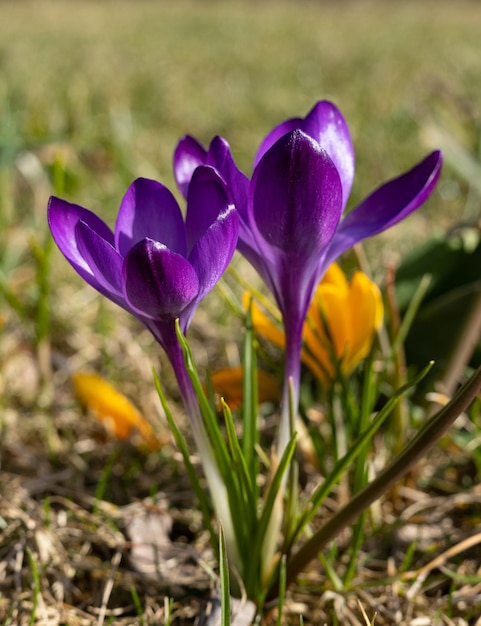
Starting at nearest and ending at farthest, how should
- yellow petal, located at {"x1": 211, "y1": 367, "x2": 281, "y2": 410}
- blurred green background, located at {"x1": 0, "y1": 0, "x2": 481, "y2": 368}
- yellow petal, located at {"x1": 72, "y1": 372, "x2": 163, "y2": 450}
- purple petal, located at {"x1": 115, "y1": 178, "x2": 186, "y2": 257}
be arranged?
1. purple petal, located at {"x1": 115, "y1": 178, "x2": 186, "y2": 257}
2. yellow petal, located at {"x1": 211, "y1": 367, "x2": 281, "y2": 410}
3. yellow petal, located at {"x1": 72, "y1": 372, "x2": 163, "y2": 450}
4. blurred green background, located at {"x1": 0, "y1": 0, "x2": 481, "y2": 368}

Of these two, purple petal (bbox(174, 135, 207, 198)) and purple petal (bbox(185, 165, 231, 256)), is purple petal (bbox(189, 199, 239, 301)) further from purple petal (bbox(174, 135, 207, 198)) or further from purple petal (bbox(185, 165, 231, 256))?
purple petal (bbox(174, 135, 207, 198))

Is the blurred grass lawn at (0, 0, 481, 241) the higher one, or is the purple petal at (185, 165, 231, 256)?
the blurred grass lawn at (0, 0, 481, 241)

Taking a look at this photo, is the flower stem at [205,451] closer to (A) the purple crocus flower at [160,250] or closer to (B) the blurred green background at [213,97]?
(A) the purple crocus flower at [160,250]

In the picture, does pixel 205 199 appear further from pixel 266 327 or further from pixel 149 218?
pixel 266 327

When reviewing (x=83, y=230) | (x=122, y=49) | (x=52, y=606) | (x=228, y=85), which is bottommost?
(x=52, y=606)

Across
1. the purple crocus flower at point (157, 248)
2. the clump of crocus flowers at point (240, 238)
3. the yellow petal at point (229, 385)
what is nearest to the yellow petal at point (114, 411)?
the yellow petal at point (229, 385)

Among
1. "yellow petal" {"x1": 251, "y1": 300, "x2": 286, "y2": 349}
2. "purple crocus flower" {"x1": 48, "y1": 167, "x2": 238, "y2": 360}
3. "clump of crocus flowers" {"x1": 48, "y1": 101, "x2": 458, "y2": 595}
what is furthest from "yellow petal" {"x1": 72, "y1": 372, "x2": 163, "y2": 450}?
"purple crocus flower" {"x1": 48, "y1": 167, "x2": 238, "y2": 360}

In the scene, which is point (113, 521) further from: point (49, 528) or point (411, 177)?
point (411, 177)

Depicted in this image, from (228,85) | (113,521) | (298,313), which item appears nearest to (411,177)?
(298,313)
